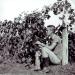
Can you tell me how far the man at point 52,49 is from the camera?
9812mm

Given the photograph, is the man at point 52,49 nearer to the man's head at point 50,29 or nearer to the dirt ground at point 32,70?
the man's head at point 50,29

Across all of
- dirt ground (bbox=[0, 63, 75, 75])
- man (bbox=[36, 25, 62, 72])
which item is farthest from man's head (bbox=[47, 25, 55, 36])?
dirt ground (bbox=[0, 63, 75, 75])

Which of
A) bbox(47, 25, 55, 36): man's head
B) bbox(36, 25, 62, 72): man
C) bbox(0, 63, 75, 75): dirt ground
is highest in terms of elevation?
bbox(47, 25, 55, 36): man's head

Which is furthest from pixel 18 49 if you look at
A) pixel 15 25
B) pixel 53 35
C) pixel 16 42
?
pixel 53 35

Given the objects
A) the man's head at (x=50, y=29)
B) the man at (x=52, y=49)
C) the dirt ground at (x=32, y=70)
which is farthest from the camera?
the man's head at (x=50, y=29)

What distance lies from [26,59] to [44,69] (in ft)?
6.50

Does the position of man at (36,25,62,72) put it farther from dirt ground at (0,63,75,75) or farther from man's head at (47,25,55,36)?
dirt ground at (0,63,75,75)

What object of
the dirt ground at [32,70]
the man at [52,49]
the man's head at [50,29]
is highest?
the man's head at [50,29]

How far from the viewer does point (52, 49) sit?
10.3 meters

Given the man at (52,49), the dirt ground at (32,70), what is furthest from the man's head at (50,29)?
the dirt ground at (32,70)

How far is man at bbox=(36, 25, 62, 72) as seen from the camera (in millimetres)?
9812

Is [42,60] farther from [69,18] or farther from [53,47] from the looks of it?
[69,18]

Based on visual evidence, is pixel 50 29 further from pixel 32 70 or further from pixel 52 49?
pixel 32 70

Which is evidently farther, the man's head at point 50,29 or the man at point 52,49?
the man's head at point 50,29
